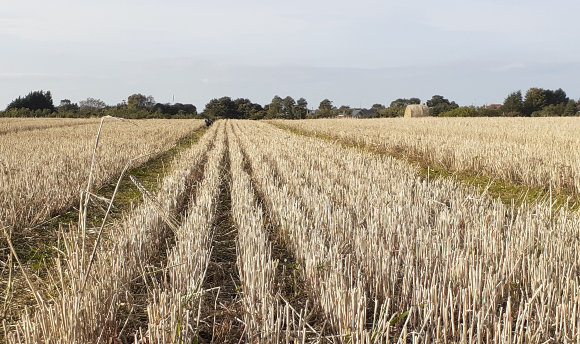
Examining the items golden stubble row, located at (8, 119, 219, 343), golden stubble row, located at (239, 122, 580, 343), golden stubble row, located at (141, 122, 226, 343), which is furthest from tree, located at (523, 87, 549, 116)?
golden stubble row, located at (8, 119, 219, 343)

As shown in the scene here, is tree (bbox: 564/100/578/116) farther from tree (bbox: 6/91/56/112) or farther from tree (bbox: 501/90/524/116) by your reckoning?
tree (bbox: 6/91/56/112)

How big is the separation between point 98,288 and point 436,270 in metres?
2.19

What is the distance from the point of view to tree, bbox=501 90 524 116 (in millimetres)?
58406

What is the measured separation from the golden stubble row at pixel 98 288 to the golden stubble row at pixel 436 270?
1.10 m

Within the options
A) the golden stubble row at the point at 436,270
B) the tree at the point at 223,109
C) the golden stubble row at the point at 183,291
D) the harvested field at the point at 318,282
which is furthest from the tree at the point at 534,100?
the golden stubble row at the point at 183,291

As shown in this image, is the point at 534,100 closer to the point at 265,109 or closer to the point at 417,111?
the point at 417,111

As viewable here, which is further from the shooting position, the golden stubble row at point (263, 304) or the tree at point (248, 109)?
the tree at point (248, 109)

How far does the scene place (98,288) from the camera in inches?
104

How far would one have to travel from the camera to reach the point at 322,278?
9.83 feet

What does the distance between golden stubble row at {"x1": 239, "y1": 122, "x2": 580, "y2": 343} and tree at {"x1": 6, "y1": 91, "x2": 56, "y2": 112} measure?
66850mm

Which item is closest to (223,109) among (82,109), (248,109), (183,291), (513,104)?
(248,109)

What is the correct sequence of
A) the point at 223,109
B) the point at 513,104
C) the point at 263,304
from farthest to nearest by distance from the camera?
the point at 223,109 < the point at 513,104 < the point at 263,304

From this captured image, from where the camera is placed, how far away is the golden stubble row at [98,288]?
2.16m

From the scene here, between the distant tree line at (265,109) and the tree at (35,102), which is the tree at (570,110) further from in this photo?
the tree at (35,102)
